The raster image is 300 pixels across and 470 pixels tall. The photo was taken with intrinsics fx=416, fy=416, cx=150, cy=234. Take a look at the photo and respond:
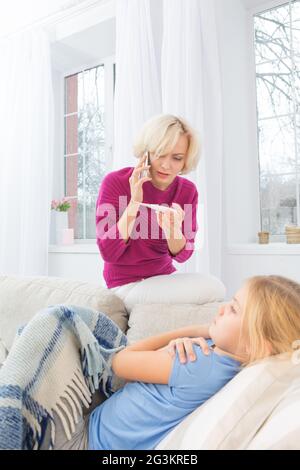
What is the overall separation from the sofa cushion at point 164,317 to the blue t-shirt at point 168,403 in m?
0.40

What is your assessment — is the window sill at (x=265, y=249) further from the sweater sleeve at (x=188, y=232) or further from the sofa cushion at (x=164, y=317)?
the sofa cushion at (x=164, y=317)

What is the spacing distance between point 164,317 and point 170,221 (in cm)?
41

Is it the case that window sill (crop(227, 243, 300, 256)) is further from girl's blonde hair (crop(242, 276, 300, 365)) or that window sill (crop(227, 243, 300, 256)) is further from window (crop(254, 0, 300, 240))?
girl's blonde hair (crop(242, 276, 300, 365))

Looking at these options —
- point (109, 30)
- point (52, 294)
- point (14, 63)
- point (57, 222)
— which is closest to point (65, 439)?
point (52, 294)

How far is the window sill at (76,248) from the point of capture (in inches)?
128

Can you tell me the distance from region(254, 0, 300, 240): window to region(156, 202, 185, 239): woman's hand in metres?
1.25

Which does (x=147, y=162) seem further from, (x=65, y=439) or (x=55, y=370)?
(x=65, y=439)

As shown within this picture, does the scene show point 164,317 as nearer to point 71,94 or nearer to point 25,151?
point 25,151

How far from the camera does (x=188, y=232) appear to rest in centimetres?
188

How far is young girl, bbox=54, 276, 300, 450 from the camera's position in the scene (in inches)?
34.1

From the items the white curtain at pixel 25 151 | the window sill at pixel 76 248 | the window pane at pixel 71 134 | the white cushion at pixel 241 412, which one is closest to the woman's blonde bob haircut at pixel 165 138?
the white cushion at pixel 241 412

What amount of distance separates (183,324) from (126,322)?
0.79 feet

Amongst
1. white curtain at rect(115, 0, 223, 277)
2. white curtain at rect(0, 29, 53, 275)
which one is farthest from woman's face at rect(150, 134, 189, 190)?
white curtain at rect(0, 29, 53, 275)

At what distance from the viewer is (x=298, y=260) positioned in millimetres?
2275
